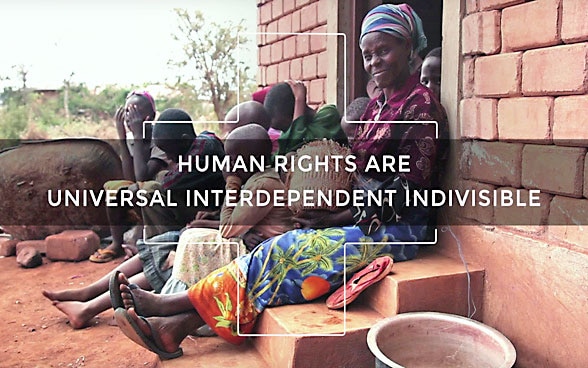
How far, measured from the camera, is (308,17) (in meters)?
3.69

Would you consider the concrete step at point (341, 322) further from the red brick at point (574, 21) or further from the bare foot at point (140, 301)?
the red brick at point (574, 21)

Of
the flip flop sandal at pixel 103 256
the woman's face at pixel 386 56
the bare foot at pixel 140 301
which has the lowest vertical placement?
the flip flop sandal at pixel 103 256

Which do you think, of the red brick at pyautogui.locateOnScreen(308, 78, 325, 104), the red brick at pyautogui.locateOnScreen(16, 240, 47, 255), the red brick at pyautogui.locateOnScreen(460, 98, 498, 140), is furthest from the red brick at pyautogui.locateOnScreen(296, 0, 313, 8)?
the red brick at pyautogui.locateOnScreen(16, 240, 47, 255)

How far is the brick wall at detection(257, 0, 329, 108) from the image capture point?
360 centimetres

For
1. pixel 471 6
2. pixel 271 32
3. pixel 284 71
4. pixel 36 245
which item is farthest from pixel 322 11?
pixel 36 245

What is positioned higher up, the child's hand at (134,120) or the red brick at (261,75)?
the red brick at (261,75)

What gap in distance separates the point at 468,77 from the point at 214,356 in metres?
1.56

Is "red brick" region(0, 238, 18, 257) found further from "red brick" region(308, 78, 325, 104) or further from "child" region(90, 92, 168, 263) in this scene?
"red brick" region(308, 78, 325, 104)

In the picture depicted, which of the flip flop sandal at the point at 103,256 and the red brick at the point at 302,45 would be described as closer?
the red brick at the point at 302,45

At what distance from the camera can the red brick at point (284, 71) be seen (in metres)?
4.02

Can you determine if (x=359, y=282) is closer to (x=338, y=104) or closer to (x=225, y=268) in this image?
(x=225, y=268)

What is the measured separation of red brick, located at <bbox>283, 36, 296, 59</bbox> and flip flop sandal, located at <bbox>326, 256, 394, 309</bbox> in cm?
211

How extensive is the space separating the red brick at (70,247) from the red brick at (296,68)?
2.02 meters

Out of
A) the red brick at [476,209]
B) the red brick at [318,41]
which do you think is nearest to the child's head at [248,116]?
the red brick at [318,41]
